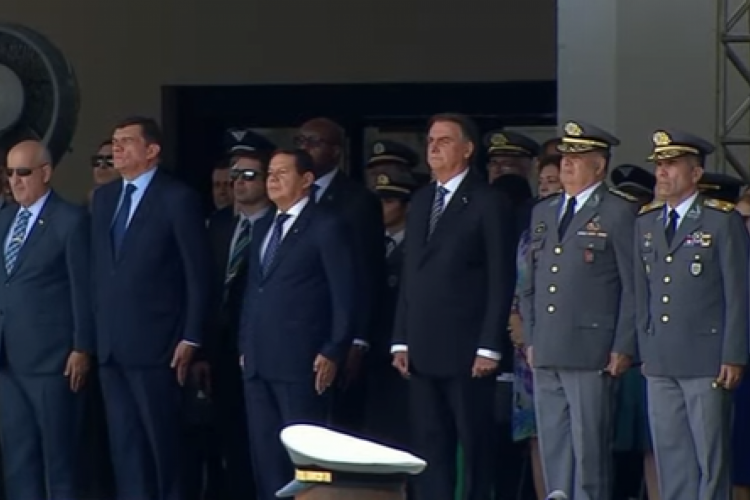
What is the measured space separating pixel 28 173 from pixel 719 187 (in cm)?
299

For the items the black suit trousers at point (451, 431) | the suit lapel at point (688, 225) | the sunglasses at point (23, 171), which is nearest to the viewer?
the suit lapel at point (688, 225)

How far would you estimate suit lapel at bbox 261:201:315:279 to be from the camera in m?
8.88

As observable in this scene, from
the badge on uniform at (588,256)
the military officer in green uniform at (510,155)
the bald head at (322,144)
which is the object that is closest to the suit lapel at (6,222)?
the bald head at (322,144)

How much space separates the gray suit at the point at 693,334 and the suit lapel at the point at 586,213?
0.89 feet

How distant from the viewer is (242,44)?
553 inches

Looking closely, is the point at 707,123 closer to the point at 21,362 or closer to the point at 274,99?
the point at 21,362

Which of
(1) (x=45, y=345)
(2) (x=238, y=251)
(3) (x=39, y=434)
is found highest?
(2) (x=238, y=251)

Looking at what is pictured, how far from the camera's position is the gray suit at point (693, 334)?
8.18m

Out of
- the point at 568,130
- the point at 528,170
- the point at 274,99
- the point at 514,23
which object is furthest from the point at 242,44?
the point at 568,130

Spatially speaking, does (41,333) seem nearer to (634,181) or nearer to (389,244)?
(389,244)

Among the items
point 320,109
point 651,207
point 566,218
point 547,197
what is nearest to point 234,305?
point 547,197

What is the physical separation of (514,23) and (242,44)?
1837 millimetres

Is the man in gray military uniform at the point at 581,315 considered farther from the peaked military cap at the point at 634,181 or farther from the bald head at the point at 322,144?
the bald head at the point at 322,144

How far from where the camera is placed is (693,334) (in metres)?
8.20
